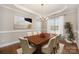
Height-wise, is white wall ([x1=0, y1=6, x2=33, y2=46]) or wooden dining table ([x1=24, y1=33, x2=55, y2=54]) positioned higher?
white wall ([x1=0, y1=6, x2=33, y2=46])

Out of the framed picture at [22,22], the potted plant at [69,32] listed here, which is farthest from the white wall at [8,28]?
the potted plant at [69,32]

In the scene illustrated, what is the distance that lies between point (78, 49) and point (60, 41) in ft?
1.16

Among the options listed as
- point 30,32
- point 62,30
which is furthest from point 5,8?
point 62,30

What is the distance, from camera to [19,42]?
1.65 m

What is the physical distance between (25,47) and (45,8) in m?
0.82

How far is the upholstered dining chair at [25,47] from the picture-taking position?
5.24 feet

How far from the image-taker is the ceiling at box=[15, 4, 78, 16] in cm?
158

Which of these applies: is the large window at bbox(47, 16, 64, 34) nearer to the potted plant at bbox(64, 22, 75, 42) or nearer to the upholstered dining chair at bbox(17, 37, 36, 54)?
the potted plant at bbox(64, 22, 75, 42)

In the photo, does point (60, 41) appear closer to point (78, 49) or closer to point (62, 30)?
point (62, 30)

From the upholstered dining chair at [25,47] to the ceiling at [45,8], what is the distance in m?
0.56

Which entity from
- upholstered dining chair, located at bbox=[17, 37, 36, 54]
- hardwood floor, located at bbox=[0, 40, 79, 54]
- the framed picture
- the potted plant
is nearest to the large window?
the potted plant

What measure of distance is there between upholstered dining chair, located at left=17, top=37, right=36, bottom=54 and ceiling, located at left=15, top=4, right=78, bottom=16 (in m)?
0.56

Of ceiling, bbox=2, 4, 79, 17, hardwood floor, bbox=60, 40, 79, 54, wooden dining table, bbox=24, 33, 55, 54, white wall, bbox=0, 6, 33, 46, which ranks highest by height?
ceiling, bbox=2, 4, 79, 17

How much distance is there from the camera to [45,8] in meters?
1.70
